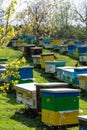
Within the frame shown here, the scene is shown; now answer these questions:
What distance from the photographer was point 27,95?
12484mm

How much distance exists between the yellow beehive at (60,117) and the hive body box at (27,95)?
1262 mm

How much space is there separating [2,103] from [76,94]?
14.0ft

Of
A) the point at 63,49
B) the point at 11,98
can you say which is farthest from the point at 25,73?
the point at 63,49

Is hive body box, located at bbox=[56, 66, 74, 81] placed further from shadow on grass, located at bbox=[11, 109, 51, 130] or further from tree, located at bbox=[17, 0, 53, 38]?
tree, located at bbox=[17, 0, 53, 38]

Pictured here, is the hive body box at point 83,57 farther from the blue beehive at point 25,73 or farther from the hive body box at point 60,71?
the blue beehive at point 25,73

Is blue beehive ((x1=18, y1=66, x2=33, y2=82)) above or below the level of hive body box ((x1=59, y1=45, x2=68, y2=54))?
below

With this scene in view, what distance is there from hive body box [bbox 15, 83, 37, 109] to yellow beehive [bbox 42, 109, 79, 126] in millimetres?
1262

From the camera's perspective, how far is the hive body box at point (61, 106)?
10430 millimetres

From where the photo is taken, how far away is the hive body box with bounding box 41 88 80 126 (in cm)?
1043

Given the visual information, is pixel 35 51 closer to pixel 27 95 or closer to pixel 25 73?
pixel 25 73

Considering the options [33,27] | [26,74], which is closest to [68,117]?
[26,74]

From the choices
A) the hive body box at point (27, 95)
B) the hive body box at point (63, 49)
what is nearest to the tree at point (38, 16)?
the hive body box at point (63, 49)

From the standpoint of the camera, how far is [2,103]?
46.5 feet

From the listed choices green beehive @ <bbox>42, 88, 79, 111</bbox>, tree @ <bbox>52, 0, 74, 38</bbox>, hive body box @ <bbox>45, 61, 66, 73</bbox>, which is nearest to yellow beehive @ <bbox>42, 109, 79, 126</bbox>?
green beehive @ <bbox>42, 88, 79, 111</bbox>
